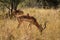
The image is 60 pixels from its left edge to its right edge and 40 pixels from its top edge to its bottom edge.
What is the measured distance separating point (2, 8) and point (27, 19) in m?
3.25

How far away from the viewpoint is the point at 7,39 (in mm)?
6324

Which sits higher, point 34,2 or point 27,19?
point 27,19

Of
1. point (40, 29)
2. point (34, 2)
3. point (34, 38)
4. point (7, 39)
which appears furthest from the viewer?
point (34, 2)

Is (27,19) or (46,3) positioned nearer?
(27,19)

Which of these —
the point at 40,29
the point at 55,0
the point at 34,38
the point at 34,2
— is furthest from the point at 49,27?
the point at 55,0

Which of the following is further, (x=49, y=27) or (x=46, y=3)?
(x=46, y=3)

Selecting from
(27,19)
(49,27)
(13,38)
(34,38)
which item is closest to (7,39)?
(13,38)

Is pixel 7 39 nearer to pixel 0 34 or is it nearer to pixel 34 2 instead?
pixel 0 34

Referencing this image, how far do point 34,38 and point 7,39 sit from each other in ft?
2.78

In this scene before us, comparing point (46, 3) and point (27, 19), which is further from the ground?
point (27, 19)

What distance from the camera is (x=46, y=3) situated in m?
22.8

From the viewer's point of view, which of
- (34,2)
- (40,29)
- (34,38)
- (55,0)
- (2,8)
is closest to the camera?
(34,38)

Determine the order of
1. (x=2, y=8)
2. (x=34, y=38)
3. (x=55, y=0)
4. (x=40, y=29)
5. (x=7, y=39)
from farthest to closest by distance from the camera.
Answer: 1. (x=55, y=0)
2. (x=2, y=8)
3. (x=40, y=29)
4. (x=34, y=38)
5. (x=7, y=39)

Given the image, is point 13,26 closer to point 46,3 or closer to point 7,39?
point 7,39
